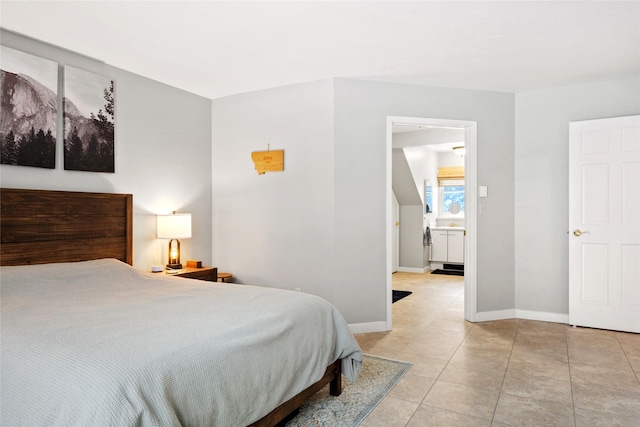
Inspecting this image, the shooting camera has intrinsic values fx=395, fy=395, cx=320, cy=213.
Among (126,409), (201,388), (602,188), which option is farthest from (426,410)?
(602,188)

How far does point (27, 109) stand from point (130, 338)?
2.25 m

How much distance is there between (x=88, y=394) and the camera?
1.24 metres

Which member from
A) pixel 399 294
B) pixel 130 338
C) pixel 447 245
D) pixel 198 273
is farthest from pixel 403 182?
pixel 130 338

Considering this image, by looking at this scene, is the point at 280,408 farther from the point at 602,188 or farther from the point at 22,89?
the point at 602,188

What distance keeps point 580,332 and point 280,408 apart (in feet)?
10.6

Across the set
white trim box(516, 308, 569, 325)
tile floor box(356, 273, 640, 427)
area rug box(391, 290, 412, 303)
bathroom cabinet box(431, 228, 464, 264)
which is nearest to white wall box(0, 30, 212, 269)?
tile floor box(356, 273, 640, 427)

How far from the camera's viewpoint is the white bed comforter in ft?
4.20

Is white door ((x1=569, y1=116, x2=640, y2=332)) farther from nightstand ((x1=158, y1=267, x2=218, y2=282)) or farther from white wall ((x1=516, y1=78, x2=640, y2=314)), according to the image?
nightstand ((x1=158, y1=267, x2=218, y2=282))

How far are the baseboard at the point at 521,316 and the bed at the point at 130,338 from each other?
2230 mm

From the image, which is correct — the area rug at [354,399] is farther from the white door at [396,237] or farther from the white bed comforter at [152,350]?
the white door at [396,237]

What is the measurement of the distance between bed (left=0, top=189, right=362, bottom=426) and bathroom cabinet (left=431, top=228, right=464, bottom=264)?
5.32 m

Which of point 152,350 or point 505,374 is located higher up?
point 152,350

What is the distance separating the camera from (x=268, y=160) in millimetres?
4094

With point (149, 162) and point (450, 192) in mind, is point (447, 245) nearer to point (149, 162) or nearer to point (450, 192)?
point (450, 192)
